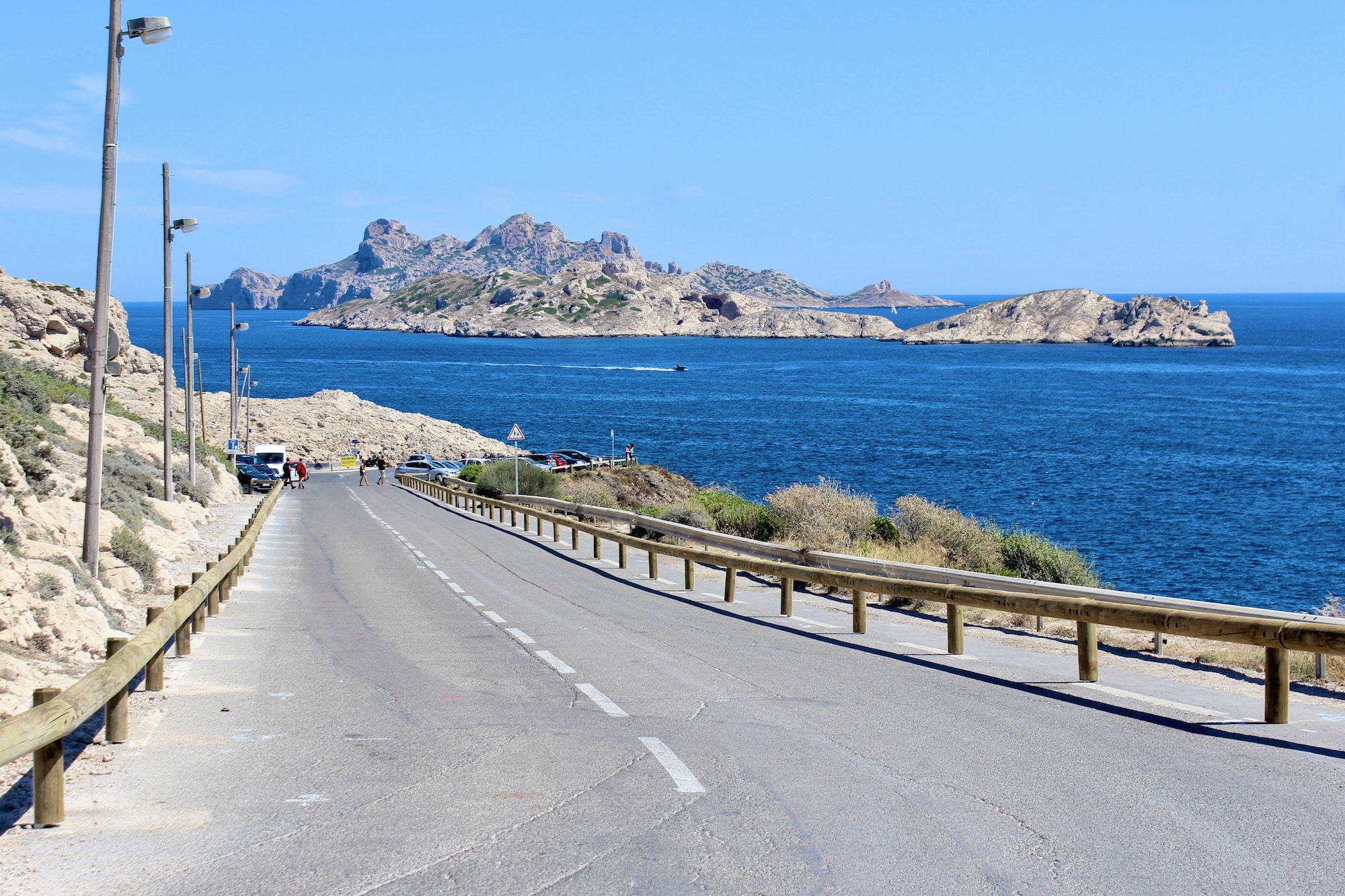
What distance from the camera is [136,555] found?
15570mm

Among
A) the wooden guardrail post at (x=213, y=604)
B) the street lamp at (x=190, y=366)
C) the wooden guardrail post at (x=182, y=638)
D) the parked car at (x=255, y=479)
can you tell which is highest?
the street lamp at (x=190, y=366)

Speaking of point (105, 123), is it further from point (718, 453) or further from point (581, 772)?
point (718, 453)

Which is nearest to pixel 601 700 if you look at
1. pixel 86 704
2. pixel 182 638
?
pixel 86 704

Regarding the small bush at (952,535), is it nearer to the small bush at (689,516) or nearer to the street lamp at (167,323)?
the small bush at (689,516)

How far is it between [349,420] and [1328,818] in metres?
86.0

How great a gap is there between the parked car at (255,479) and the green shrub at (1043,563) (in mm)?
37232

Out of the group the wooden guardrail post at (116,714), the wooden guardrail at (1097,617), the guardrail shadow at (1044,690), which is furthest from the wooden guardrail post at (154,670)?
the wooden guardrail at (1097,617)

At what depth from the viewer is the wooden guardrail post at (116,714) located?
7.08 m

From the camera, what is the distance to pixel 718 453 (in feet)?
252

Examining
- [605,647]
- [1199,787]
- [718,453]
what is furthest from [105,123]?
[718,453]

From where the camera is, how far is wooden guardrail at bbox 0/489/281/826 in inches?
201

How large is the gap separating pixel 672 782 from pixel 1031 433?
84035 millimetres

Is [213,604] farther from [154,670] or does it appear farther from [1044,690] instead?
[1044,690]

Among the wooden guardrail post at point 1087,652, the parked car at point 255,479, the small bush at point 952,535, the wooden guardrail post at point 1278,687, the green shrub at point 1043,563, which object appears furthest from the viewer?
the parked car at point 255,479
